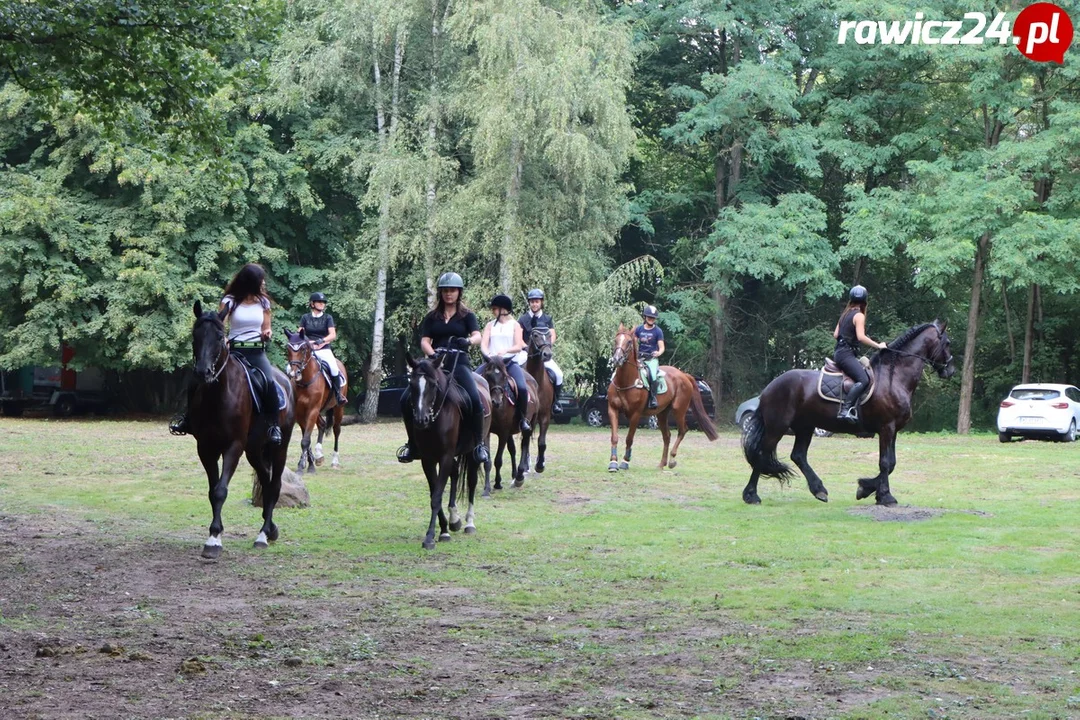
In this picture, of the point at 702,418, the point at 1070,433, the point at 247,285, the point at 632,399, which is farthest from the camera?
the point at 1070,433

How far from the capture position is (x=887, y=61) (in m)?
36.9

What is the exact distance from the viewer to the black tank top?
622 inches

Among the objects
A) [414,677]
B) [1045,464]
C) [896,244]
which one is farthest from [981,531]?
[896,244]

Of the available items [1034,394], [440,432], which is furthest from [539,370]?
[1034,394]

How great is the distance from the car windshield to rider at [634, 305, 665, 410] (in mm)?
14524

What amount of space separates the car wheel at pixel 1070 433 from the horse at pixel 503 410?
19.0 metres

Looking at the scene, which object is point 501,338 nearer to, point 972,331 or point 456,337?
point 456,337

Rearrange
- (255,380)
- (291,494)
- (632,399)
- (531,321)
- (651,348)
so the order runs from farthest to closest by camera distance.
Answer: (651,348) < (632,399) < (531,321) < (291,494) < (255,380)

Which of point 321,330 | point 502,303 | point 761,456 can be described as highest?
point 502,303

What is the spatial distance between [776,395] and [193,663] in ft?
34.3

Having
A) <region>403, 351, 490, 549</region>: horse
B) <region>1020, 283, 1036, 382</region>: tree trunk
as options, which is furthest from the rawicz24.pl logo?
<region>403, 351, 490, 549</region>: horse

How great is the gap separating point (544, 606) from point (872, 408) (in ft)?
25.4

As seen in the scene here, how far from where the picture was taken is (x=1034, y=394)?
105 ft

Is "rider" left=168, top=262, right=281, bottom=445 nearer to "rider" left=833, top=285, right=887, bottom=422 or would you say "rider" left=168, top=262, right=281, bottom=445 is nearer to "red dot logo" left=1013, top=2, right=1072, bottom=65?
"rider" left=833, top=285, right=887, bottom=422
